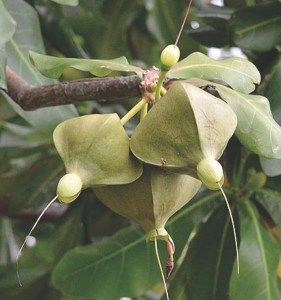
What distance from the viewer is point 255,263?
938 millimetres

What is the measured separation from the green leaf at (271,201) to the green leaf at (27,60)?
296mm

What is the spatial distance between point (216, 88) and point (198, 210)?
0.38 meters

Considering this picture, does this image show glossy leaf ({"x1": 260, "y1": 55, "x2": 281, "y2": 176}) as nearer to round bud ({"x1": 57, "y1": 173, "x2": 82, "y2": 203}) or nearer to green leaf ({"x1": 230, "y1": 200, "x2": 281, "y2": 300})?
green leaf ({"x1": 230, "y1": 200, "x2": 281, "y2": 300})

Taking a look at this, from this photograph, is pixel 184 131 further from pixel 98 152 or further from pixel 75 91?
pixel 75 91

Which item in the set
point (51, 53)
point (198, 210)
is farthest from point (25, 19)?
point (198, 210)

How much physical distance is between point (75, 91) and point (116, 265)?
1.06ft

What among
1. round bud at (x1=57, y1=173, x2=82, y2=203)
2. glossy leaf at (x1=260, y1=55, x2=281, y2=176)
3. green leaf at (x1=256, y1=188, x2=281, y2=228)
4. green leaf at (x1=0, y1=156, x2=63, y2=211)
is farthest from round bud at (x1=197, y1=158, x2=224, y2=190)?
green leaf at (x1=0, y1=156, x2=63, y2=211)

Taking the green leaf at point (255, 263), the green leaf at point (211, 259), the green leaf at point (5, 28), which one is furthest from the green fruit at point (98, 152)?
the green leaf at point (211, 259)

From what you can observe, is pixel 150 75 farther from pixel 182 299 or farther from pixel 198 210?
pixel 182 299

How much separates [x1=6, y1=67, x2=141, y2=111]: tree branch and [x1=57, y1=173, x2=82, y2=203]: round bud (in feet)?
0.53

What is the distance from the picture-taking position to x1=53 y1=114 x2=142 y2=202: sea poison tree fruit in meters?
0.62

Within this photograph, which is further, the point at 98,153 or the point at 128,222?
the point at 128,222

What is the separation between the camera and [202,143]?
0.60m

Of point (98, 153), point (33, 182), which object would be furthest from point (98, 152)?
point (33, 182)
